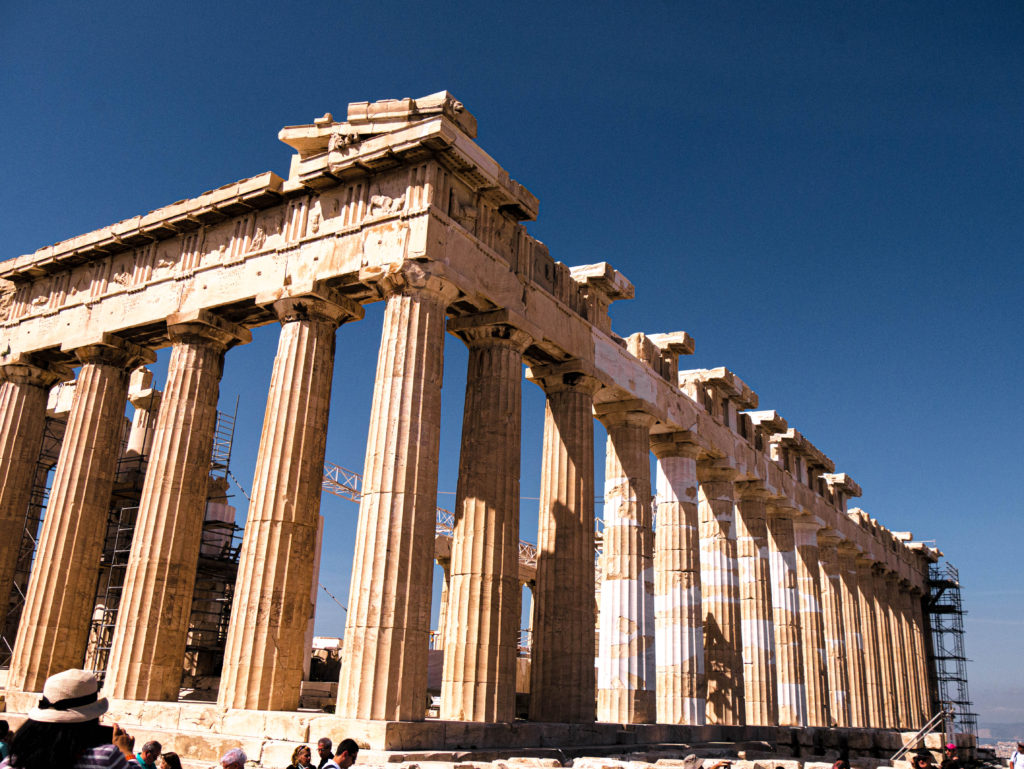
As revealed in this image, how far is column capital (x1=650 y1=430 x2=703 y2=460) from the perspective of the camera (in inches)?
1046

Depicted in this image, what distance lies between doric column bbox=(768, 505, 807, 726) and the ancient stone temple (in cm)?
263

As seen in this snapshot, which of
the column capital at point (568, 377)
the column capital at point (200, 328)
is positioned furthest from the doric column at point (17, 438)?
the column capital at point (568, 377)

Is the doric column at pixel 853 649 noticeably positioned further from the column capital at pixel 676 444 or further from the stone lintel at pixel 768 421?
the column capital at pixel 676 444

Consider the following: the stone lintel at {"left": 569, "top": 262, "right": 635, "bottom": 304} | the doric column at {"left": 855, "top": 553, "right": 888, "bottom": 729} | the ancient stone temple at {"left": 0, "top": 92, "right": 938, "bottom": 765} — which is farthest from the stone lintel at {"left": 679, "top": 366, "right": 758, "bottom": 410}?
the doric column at {"left": 855, "top": 553, "right": 888, "bottom": 729}

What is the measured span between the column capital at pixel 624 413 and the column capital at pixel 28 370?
14.5 meters

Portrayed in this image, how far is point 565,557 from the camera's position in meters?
20.9

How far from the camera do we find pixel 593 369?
22094 mm

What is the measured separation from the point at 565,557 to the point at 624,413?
16.5 ft

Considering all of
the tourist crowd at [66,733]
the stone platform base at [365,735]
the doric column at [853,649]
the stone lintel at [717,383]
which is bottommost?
the stone platform base at [365,735]

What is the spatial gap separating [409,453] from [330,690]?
1304cm

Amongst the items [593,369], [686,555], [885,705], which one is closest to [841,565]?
[885,705]

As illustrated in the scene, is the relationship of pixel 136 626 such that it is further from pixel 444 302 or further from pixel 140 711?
pixel 444 302

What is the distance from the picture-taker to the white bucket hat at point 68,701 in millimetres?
4234

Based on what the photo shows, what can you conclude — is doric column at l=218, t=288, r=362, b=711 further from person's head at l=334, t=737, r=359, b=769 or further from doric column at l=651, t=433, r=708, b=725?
doric column at l=651, t=433, r=708, b=725
